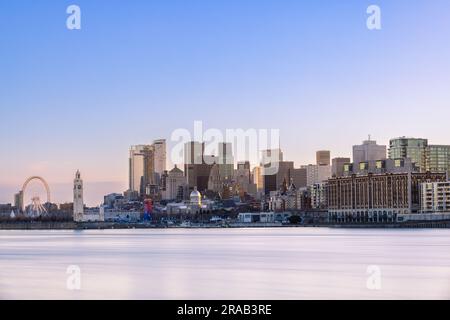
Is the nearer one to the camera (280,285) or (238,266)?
(280,285)

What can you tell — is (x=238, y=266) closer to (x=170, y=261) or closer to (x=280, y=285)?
(x=170, y=261)

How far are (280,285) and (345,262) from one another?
19155 millimetres

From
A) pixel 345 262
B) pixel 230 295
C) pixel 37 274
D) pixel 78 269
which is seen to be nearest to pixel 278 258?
pixel 345 262

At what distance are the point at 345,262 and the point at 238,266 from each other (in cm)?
832

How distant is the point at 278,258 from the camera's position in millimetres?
69312

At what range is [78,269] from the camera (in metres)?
57.3

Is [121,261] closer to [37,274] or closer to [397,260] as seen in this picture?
[37,274]
